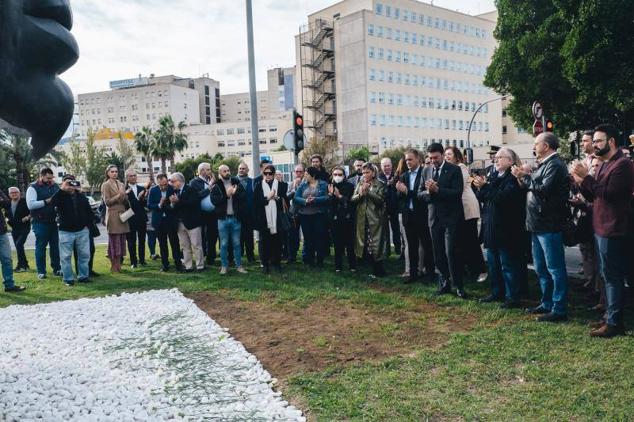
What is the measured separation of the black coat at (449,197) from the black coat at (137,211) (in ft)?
23.3

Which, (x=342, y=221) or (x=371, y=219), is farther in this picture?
(x=342, y=221)

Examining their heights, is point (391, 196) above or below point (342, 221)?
above

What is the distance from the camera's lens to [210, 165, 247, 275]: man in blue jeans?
33.9ft

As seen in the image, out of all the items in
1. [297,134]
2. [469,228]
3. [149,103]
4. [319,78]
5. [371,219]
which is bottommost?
[469,228]

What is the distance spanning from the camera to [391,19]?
8075 cm

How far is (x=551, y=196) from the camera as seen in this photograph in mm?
6266

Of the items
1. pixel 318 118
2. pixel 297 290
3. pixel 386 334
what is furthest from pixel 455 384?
pixel 318 118

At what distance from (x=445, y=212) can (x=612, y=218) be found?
2.48 meters

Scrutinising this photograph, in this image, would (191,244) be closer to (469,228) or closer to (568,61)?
(469,228)

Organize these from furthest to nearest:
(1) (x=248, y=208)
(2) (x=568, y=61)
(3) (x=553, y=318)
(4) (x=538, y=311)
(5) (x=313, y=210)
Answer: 1. (2) (x=568, y=61)
2. (1) (x=248, y=208)
3. (5) (x=313, y=210)
4. (4) (x=538, y=311)
5. (3) (x=553, y=318)

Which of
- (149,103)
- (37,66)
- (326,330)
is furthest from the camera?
(149,103)

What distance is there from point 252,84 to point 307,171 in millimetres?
5029

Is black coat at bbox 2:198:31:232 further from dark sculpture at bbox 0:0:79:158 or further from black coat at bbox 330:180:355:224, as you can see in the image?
→ dark sculpture at bbox 0:0:79:158

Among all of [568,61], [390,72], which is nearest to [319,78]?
[390,72]
